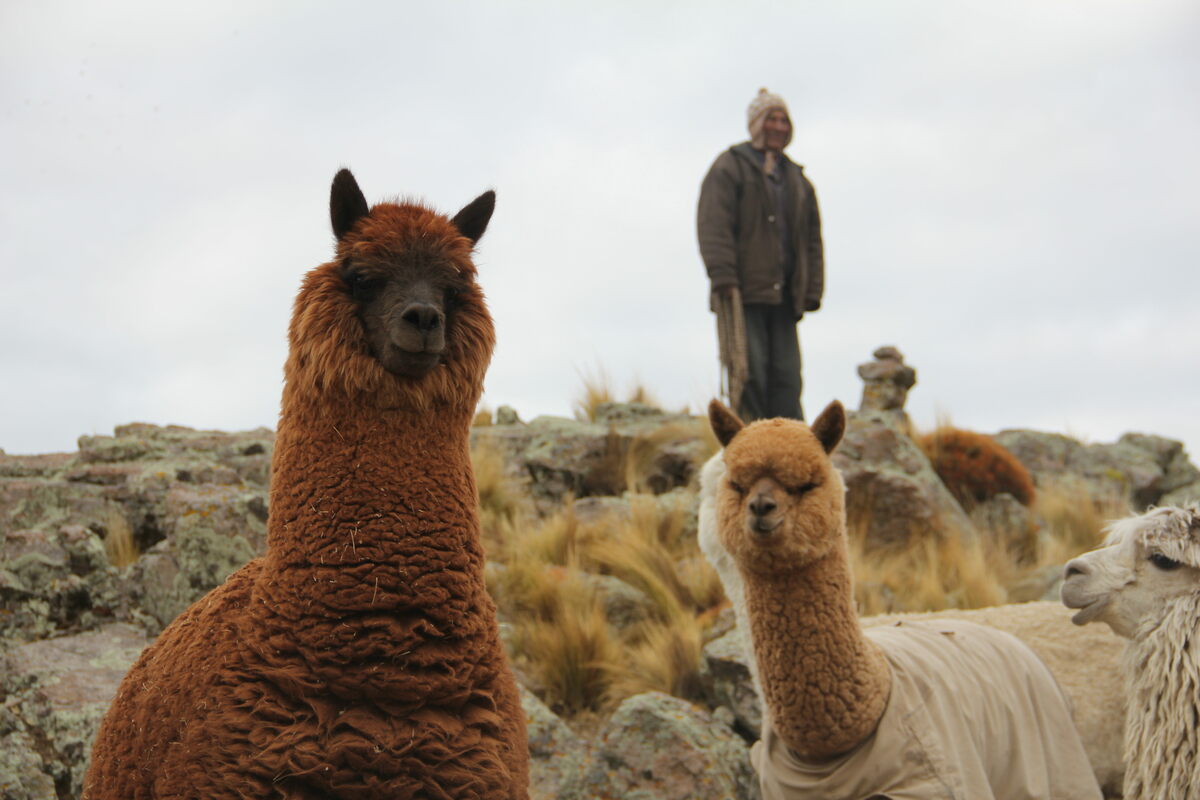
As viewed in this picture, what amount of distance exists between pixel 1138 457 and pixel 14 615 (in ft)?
42.9

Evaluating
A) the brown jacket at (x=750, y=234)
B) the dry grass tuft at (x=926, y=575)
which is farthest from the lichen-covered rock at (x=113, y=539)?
the dry grass tuft at (x=926, y=575)

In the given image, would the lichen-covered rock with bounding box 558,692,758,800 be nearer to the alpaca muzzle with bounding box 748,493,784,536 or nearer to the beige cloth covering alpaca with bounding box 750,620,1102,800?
the beige cloth covering alpaca with bounding box 750,620,1102,800

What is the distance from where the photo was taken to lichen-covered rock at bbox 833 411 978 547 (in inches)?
343

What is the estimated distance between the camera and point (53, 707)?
349 cm

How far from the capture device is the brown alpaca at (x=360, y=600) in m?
2.05

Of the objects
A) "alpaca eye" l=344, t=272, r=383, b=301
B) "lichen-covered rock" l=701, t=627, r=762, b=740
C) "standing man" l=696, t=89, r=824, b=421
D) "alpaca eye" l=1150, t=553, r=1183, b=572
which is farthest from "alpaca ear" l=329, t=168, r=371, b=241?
"standing man" l=696, t=89, r=824, b=421

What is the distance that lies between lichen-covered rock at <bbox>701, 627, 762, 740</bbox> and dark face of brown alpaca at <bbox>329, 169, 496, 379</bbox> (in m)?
3.33

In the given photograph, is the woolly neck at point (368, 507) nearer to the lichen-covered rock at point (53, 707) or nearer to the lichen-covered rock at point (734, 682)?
the lichen-covered rock at point (53, 707)

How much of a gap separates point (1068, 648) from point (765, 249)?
397cm

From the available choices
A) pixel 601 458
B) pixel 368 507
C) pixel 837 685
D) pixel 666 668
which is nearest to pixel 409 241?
pixel 368 507

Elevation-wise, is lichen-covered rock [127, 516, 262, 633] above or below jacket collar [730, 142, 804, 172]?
below

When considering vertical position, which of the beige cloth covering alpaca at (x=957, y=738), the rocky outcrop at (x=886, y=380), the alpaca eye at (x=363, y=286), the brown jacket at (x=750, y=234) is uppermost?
the brown jacket at (x=750, y=234)

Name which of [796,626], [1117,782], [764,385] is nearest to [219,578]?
[796,626]

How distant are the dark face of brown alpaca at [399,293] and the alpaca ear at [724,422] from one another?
6.37ft
